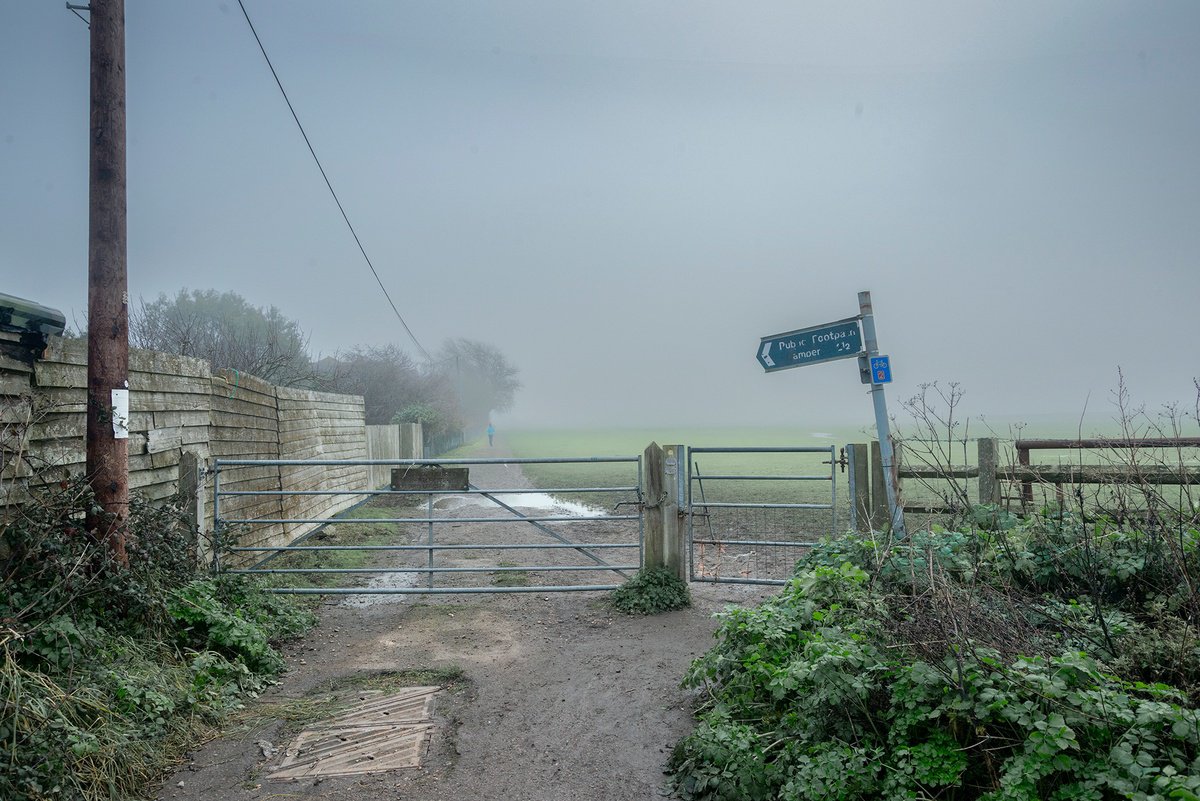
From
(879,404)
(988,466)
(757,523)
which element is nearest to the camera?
(879,404)

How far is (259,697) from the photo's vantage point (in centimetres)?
484

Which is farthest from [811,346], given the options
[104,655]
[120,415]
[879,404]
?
[104,655]

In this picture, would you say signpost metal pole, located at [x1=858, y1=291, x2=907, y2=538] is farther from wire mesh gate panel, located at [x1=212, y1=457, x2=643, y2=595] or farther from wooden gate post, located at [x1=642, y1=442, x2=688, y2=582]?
wire mesh gate panel, located at [x1=212, y1=457, x2=643, y2=595]

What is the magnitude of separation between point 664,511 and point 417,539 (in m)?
6.76

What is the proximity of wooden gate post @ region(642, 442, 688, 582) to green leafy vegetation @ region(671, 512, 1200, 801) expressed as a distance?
8.38 feet

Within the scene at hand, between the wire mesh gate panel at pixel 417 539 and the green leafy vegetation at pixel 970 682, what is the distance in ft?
5.24

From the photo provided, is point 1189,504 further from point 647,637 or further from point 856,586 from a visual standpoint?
point 647,637

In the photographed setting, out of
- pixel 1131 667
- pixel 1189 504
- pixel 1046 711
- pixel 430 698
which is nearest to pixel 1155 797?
pixel 1046 711

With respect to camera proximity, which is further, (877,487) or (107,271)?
(877,487)

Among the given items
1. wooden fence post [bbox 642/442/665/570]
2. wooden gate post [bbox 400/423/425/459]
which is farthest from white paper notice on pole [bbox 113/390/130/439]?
wooden gate post [bbox 400/423/425/459]

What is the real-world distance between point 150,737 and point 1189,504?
5814 millimetres

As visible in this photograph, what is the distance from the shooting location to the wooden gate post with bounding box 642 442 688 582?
7.00 meters

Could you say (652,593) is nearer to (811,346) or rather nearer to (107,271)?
(811,346)

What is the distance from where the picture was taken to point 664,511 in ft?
23.0
